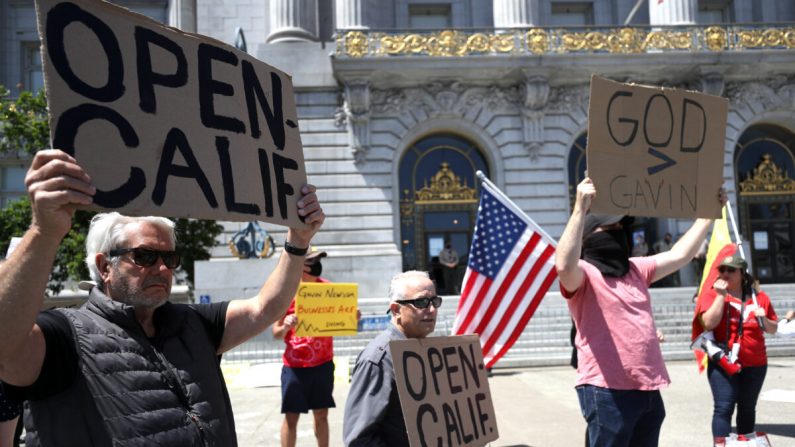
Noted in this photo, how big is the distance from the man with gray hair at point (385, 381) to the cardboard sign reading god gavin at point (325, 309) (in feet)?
9.61

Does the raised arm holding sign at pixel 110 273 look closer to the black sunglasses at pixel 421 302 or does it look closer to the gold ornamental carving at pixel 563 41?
the black sunglasses at pixel 421 302

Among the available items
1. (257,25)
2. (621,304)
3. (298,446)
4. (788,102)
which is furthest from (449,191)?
(621,304)

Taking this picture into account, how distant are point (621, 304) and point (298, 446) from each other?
4.36m

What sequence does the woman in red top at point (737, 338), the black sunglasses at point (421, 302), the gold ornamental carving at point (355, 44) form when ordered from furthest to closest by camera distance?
the gold ornamental carving at point (355, 44) < the woman in red top at point (737, 338) < the black sunglasses at point (421, 302)

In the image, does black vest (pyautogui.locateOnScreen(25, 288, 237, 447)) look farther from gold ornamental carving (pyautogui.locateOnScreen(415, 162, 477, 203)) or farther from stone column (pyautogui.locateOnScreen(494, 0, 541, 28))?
stone column (pyautogui.locateOnScreen(494, 0, 541, 28))

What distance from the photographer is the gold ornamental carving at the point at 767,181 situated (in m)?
26.2

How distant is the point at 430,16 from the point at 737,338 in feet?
83.6

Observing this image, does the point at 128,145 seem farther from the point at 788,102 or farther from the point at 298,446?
the point at 788,102

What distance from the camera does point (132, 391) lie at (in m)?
2.27

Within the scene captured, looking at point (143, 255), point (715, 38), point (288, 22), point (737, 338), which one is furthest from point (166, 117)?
point (715, 38)

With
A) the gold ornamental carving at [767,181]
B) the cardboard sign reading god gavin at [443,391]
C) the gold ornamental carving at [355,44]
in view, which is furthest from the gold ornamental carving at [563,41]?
the cardboard sign reading god gavin at [443,391]

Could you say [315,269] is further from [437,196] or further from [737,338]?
[437,196]

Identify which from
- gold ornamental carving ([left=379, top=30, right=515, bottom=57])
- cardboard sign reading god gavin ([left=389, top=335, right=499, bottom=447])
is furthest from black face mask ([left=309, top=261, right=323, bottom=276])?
gold ornamental carving ([left=379, top=30, right=515, bottom=57])

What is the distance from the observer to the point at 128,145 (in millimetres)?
2305
